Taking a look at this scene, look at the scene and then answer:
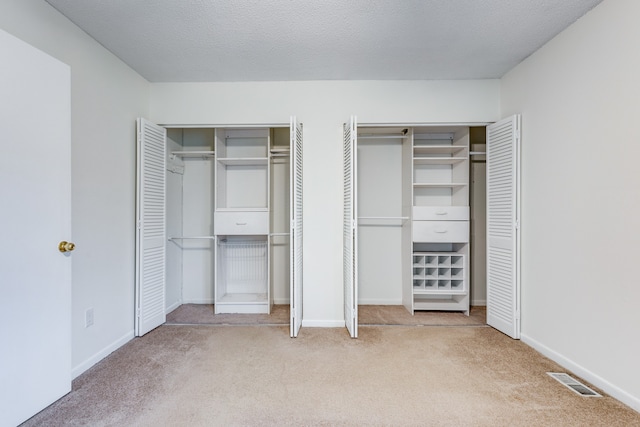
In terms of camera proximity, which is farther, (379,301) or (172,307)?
(379,301)

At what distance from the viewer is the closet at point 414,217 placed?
12.0 feet

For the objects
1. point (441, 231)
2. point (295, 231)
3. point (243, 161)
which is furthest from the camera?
point (243, 161)

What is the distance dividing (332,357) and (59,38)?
3127 millimetres

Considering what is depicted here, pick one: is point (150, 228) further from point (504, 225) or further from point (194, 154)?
point (504, 225)

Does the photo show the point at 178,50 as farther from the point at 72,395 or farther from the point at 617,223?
the point at 617,223

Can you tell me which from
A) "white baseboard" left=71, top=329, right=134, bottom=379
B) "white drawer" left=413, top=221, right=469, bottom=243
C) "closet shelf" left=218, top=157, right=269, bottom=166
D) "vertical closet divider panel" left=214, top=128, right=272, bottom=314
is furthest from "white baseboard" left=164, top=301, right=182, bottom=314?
"white drawer" left=413, top=221, right=469, bottom=243

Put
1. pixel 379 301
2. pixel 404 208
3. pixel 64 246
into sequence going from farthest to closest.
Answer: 1. pixel 379 301
2. pixel 404 208
3. pixel 64 246

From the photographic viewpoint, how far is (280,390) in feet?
6.86

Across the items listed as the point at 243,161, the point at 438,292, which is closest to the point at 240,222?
the point at 243,161

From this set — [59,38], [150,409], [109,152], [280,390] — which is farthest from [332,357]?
[59,38]

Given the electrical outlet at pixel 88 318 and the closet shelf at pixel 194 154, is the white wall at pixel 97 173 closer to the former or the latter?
the electrical outlet at pixel 88 318

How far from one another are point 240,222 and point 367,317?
183 centimetres

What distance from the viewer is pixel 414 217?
3662 mm

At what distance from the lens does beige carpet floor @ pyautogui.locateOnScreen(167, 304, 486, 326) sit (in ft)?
11.1
